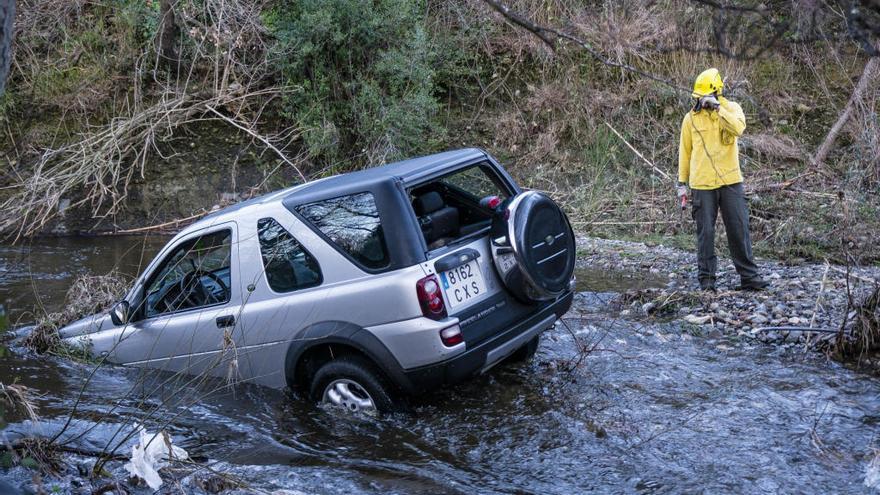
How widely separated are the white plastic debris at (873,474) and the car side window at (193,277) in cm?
442

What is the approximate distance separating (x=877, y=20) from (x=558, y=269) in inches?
141

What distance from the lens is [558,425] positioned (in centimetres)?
599

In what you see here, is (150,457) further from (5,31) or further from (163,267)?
(163,267)

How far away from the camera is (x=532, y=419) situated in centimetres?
614

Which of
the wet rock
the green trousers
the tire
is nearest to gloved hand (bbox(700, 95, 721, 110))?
the green trousers

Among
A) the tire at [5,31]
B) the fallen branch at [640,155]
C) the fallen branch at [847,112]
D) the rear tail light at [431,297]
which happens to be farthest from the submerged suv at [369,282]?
the fallen branch at [847,112]

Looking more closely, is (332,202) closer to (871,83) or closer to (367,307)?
(367,307)

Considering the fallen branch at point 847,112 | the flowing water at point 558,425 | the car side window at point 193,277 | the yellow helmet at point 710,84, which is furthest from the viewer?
the fallen branch at point 847,112

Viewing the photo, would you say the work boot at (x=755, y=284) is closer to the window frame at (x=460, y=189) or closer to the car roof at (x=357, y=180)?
the window frame at (x=460, y=189)

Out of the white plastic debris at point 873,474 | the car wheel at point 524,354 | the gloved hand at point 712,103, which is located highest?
the gloved hand at point 712,103

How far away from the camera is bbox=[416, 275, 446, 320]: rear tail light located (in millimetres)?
5539

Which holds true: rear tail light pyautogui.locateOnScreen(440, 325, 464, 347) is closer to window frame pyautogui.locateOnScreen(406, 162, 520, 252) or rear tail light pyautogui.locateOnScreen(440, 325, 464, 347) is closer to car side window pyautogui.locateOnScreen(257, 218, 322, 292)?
window frame pyautogui.locateOnScreen(406, 162, 520, 252)

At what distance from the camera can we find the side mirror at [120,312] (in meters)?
6.88

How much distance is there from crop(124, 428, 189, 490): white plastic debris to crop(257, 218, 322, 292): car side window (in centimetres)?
172
